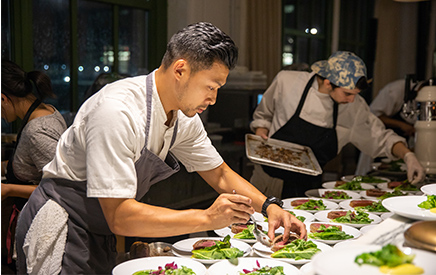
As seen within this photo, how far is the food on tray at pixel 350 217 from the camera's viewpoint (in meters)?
2.02

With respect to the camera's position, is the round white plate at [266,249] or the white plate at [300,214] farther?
the white plate at [300,214]

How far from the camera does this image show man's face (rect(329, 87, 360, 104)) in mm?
3029

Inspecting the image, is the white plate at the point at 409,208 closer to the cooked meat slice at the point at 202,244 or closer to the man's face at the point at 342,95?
the cooked meat slice at the point at 202,244

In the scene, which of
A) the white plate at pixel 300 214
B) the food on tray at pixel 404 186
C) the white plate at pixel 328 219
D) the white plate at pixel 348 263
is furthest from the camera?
the food on tray at pixel 404 186

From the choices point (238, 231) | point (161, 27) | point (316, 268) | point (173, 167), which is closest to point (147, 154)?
point (173, 167)

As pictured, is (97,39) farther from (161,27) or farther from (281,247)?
(281,247)

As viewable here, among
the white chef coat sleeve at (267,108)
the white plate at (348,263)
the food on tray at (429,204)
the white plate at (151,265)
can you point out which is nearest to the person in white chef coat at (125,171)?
the white plate at (151,265)

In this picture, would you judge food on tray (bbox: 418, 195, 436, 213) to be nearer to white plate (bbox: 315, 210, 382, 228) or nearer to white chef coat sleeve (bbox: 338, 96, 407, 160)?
white plate (bbox: 315, 210, 382, 228)

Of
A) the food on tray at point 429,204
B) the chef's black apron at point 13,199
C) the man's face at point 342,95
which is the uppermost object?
the man's face at point 342,95

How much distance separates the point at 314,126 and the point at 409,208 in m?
2.03

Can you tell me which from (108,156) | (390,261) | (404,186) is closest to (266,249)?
(108,156)

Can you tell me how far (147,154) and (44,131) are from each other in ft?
3.12

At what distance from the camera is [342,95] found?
306 cm

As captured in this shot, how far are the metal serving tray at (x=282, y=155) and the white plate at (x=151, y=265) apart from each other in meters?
1.22
